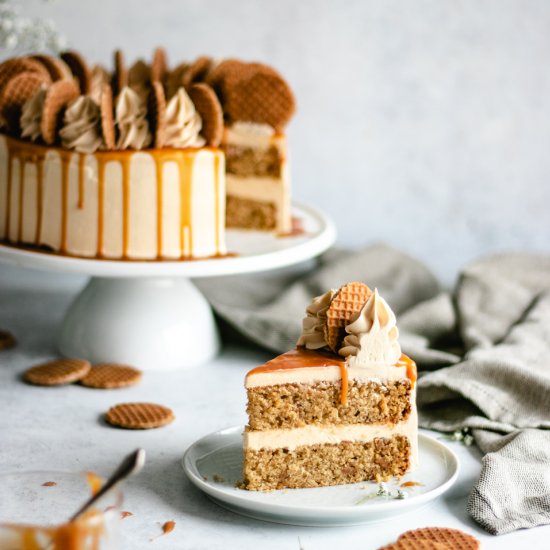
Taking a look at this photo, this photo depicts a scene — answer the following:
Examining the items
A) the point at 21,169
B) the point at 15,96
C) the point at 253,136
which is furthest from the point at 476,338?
the point at 15,96

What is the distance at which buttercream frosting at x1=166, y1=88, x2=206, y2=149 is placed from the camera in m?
2.64

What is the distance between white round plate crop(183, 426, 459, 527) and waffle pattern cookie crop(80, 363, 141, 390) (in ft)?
1.81

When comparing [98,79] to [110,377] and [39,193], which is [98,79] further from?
[110,377]

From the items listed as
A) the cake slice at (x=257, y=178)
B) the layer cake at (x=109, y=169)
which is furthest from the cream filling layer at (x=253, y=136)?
the layer cake at (x=109, y=169)

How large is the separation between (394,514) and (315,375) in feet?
0.99

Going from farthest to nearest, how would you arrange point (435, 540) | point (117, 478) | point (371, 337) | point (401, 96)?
1. point (401, 96)
2. point (371, 337)
3. point (435, 540)
4. point (117, 478)

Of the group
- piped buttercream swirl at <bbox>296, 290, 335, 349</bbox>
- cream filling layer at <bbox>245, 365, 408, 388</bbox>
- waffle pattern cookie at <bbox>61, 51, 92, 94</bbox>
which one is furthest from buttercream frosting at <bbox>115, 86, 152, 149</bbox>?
cream filling layer at <bbox>245, 365, 408, 388</bbox>

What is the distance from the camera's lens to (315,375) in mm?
1978

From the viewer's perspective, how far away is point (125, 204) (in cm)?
262

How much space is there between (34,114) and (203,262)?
2.02 ft

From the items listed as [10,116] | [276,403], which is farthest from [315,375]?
[10,116]

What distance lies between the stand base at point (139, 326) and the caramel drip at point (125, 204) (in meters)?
0.23

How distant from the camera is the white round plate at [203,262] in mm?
2574

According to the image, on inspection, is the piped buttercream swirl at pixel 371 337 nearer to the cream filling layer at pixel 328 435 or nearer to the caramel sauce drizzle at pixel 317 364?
the caramel sauce drizzle at pixel 317 364
